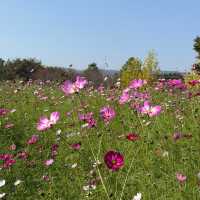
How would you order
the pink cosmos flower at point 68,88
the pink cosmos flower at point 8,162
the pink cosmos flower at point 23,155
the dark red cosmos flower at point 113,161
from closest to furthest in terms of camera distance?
the dark red cosmos flower at point 113,161
the pink cosmos flower at point 68,88
the pink cosmos flower at point 8,162
the pink cosmos flower at point 23,155

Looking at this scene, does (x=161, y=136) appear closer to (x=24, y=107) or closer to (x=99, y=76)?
(x=24, y=107)

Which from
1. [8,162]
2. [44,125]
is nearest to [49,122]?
[44,125]

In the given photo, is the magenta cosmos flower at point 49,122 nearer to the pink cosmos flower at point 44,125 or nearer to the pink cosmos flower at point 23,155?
the pink cosmos flower at point 44,125

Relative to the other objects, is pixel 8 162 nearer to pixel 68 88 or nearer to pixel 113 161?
pixel 68 88

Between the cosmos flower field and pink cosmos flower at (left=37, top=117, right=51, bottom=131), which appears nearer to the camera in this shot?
pink cosmos flower at (left=37, top=117, right=51, bottom=131)

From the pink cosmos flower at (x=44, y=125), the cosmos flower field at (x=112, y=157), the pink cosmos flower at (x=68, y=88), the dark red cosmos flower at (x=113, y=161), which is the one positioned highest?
the pink cosmos flower at (x=68, y=88)

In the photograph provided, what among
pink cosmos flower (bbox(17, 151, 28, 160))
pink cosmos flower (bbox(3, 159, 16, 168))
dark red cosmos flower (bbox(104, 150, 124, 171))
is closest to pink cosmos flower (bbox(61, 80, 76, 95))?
dark red cosmos flower (bbox(104, 150, 124, 171))

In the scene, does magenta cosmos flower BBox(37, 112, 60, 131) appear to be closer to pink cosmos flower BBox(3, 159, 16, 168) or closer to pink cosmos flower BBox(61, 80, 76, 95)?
pink cosmos flower BBox(61, 80, 76, 95)

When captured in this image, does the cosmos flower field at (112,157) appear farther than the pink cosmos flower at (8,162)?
No

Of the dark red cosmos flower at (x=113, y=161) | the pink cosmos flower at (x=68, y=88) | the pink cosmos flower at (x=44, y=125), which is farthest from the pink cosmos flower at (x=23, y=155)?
the dark red cosmos flower at (x=113, y=161)

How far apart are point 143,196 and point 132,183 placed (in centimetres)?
40

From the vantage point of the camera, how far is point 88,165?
17.3 ft

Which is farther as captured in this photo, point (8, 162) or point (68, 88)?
point (8, 162)

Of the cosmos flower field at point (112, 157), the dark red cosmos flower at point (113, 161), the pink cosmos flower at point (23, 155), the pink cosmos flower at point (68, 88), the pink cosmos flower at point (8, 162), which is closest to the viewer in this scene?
the dark red cosmos flower at point (113, 161)
